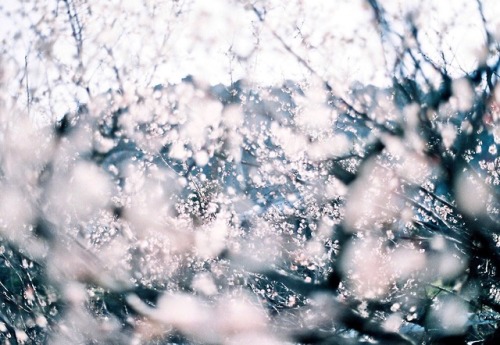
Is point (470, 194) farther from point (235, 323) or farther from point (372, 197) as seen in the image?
point (235, 323)

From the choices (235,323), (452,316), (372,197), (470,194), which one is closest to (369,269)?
(372,197)

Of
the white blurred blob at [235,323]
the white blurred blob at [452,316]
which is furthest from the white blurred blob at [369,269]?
the white blurred blob at [235,323]

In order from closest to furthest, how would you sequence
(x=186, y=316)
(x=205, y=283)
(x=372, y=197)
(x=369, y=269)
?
1. (x=186, y=316)
2. (x=372, y=197)
3. (x=205, y=283)
4. (x=369, y=269)

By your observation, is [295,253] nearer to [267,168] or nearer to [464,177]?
[267,168]

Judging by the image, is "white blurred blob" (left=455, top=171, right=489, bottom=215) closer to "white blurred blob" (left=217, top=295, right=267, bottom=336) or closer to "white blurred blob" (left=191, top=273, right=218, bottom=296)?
"white blurred blob" (left=217, top=295, right=267, bottom=336)

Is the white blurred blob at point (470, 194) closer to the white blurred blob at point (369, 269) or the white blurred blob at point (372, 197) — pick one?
the white blurred blob at point (372, 197)
